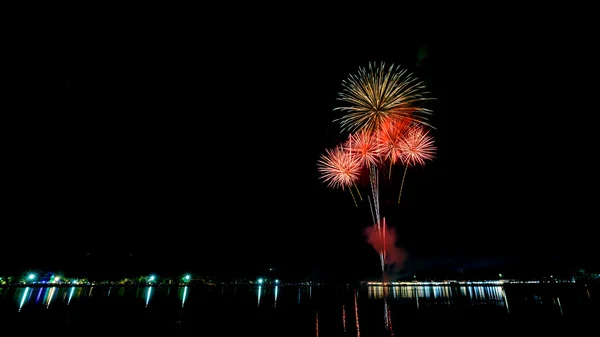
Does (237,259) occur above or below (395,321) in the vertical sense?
above

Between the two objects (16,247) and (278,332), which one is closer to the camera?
(278,332)

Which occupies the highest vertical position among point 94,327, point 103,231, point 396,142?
point 103,231

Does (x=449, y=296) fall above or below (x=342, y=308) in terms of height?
above

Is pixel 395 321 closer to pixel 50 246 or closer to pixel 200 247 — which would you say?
pixel 50 246

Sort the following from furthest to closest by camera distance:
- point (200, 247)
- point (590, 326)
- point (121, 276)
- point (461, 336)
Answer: point (200, 247), point (121, 276), point (590, 326), point (461, 336)

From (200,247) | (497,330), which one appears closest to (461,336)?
(497,330)

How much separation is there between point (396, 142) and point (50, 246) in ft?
407

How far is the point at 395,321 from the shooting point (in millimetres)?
18531

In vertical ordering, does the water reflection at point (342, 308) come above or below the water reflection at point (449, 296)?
below

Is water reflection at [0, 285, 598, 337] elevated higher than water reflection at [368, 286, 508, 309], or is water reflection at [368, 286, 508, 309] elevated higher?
water reflection at [368, 286, 508, 309]

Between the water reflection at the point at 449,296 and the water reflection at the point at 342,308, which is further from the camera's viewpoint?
the water reflection at the point at 449,296

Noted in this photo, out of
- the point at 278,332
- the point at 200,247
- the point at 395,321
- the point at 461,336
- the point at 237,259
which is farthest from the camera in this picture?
the point at 237,259

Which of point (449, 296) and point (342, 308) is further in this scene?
point (449, 296)

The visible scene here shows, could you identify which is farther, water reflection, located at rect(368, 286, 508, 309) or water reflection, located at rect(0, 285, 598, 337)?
water reflection, located at rect(368, 286, 508, 309)
